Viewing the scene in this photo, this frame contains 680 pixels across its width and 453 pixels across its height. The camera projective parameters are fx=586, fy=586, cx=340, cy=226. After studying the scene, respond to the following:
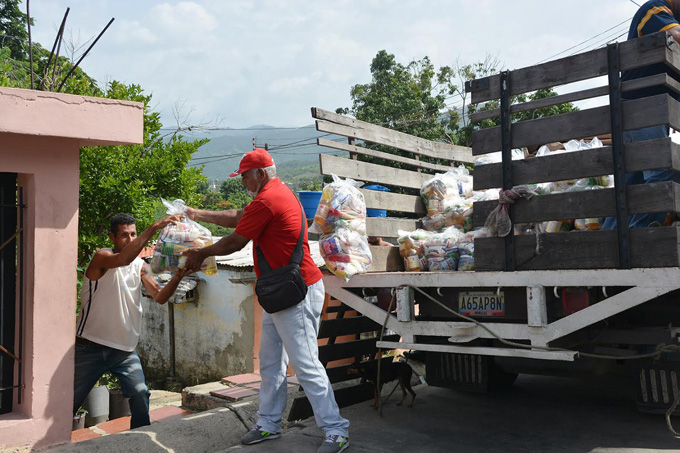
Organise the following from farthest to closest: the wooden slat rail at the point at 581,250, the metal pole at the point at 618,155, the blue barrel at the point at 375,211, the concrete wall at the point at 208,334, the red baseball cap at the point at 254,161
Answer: the concrete wall at the point at 208,334 → the blue barrel at the point at 375,211 → the red baseball cap at the point at 254,161 → the metal pole at the point at 618,155 → the wooden slat rail at the point at 581,250

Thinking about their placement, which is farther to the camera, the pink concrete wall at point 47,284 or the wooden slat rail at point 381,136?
the wooden slat rail at point 381,136

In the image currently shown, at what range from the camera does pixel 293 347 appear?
376cm

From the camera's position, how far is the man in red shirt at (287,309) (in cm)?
373

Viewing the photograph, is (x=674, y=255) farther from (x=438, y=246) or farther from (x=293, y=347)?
(x=293, y=347)

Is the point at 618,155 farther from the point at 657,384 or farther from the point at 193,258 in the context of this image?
the point at 193,258

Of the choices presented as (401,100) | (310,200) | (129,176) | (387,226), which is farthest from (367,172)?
(401,100)

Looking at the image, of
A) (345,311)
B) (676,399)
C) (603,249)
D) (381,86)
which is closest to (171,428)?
(345,311)

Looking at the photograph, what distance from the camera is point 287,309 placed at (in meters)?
3.77

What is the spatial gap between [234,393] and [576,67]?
3.86 metres

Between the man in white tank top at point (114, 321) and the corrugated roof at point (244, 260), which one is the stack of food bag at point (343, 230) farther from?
the corrugated roof at point (244, 260)

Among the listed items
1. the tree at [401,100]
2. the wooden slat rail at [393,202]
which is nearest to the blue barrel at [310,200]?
the wooden slat rail at [393,202]

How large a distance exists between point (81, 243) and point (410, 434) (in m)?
4.69

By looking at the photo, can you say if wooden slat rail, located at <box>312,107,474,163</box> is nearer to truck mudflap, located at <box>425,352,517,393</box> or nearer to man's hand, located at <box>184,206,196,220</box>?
man's hand, located at <box>184,206,196,220</box>

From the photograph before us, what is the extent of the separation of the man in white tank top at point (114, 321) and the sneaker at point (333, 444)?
1.45 m
